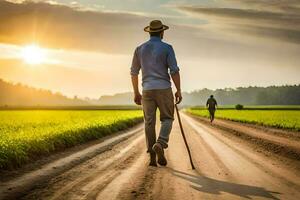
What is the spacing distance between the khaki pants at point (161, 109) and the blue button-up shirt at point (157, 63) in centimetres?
14

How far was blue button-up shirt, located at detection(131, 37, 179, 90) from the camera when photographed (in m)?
9.23

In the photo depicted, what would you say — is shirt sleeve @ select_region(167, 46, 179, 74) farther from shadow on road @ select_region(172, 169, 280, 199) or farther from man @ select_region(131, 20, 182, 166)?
shadow on road @ select_region(172, 169, 280, 199)

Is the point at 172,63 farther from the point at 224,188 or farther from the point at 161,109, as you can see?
the point at 224,188

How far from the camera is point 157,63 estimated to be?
9266 millimetres

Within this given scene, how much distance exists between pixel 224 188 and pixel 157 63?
3.40 meters

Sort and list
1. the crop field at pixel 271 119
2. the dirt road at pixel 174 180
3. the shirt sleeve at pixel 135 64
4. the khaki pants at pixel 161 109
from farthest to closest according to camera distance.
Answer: the crop field at pixel 271 119 → the shirt sleeve at pixel 135 64 → the khaki pants at pixel 161 109 → the dirt road at pixel 174 180

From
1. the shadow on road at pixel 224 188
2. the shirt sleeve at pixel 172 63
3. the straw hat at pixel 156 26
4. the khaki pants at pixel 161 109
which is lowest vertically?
the shadow on road at pixel 224 188

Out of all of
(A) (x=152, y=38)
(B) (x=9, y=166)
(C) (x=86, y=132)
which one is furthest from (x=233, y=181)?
(C) (x=86, y=132)

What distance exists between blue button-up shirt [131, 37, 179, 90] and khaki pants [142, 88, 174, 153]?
0.46ft

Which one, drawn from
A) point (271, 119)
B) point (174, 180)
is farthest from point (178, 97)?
point (271, 119)

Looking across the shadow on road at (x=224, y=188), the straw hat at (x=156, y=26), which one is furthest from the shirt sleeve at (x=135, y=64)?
the shadow on road at (x=224, y=188)

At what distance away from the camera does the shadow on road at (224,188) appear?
6266mm

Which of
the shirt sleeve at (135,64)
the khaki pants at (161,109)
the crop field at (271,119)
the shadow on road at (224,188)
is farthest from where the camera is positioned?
the crop field at (271,119)

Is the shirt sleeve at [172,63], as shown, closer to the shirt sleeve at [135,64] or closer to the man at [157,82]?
the man at [157,82]
